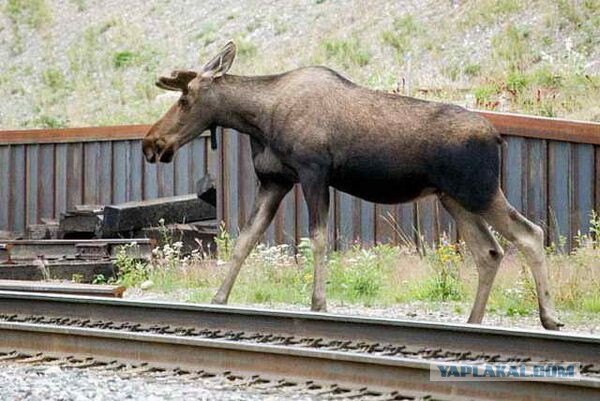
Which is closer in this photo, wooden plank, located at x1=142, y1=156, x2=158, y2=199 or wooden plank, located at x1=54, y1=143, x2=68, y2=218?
wooden plank, located at x1=142, y1=156, x2=158, y2=199

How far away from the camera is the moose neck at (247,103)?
10617mm

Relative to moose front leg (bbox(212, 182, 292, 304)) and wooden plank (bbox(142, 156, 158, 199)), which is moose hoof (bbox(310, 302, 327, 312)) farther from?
wooden plank (bbox(142, 156, 158, 199))

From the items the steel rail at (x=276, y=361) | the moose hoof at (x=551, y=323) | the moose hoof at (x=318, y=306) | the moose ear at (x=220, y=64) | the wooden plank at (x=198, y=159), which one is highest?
the moose ear at (x=220, y=64)

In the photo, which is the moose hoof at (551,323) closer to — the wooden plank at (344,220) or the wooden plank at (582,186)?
the wooden plank at (582,186)

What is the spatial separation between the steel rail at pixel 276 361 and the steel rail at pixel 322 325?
85 centimetres

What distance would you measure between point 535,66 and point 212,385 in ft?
60.1

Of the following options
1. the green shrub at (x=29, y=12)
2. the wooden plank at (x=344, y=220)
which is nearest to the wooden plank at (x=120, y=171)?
the wooden plank at (x=344, y=220)

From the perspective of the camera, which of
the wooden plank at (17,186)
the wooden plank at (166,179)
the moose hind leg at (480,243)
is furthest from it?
the wooden plank at (17,186)

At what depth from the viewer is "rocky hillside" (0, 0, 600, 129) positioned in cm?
2245

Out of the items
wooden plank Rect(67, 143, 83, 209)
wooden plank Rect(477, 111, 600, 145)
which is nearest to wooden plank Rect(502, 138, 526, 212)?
wooden plank Rect(477, 111, 600, 145)

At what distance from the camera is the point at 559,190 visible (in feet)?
46.4

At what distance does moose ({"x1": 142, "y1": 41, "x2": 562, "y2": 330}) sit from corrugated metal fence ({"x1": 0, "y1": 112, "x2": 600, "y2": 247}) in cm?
411

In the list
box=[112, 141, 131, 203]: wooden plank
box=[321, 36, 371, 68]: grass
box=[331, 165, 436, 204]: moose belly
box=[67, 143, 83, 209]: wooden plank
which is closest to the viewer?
box=[331, 165, 436, 204]: moose belly

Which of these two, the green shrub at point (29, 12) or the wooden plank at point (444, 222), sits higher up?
the green shrub at point (29, 12)
